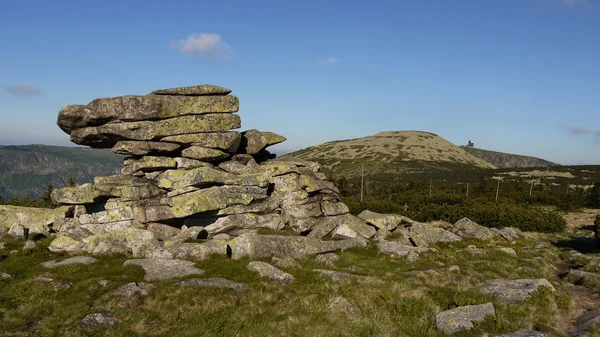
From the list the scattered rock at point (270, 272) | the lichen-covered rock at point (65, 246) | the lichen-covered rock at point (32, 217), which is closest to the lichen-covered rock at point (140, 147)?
the lichen-covered rock at point (32, 217)

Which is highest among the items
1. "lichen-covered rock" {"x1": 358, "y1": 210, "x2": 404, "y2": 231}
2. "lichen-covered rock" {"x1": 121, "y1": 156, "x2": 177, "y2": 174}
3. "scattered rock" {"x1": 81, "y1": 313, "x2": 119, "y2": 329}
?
"lichen-covered rock" {"x1": 121, "y1": 156, "x2": 177, "y2": 174}

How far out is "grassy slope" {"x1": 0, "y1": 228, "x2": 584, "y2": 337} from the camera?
14.7m

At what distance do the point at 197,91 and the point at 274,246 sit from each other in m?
18.4

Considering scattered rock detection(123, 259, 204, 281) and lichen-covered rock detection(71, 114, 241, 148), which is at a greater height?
lichen-covered rock detection(71, 114, 241, 148)

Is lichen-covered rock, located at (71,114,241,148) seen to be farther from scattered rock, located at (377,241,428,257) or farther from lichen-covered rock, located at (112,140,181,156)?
scattered rock, located at (377,241,428,257)

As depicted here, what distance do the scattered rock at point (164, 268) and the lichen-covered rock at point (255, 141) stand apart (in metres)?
19.2

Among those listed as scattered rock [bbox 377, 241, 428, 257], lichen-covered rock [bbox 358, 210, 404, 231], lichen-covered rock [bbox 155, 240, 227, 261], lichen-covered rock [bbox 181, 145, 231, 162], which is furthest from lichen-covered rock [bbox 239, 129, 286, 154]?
scattered rock [bbox 377, 241, 428, 257]

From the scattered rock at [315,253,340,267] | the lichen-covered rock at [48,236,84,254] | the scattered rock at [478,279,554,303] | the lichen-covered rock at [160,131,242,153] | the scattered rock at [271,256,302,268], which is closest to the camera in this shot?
the scattered rock at [478,279,554,303]

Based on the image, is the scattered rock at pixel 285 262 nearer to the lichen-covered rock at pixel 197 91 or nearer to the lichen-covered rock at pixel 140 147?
the lichen-covered rock at pixel 140 147

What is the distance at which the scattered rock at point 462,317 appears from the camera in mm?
16031

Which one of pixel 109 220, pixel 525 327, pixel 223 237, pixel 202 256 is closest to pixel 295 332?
pixel 525 327

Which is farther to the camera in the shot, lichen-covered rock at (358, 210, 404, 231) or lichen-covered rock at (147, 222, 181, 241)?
lichen-covered rock at (358, 210, 404, 231)

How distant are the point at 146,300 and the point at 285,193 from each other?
22131mm

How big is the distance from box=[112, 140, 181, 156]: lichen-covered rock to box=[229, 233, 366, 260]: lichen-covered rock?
13.9 metres
